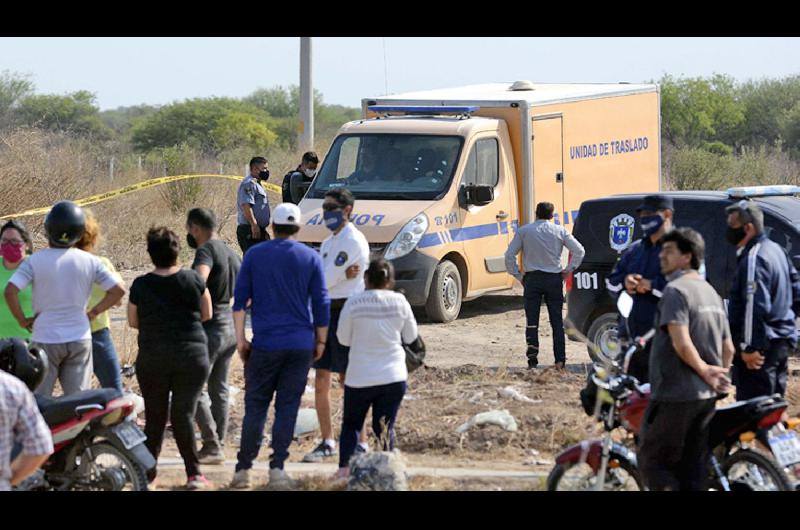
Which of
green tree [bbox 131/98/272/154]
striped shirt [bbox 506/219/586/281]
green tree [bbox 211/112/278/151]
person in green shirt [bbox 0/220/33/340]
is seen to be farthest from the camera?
green tree [bbox 131/98/272/154]

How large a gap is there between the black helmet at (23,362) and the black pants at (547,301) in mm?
5745

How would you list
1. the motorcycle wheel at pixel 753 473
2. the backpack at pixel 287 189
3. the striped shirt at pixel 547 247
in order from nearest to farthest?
the motorcycle wheel at pixel 753 473
the striped shirt at pixel 547 247
the backpack at pixel 287 189

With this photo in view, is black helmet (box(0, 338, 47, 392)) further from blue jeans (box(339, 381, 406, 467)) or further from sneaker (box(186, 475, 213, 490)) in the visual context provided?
blue jeans (box(339, 381, 406, 467))

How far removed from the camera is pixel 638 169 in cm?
1855

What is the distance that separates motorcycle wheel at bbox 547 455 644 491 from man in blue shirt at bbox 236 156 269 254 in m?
9.23

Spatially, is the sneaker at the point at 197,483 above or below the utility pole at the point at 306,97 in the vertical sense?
below

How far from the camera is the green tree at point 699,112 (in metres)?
45.7

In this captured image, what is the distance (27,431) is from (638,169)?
13891 millimetres

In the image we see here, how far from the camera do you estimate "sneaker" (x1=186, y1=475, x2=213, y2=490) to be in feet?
27.8

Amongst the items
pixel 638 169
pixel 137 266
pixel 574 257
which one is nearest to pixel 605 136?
pixel 638 169

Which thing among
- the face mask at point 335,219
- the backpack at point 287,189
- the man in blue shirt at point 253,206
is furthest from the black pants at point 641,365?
the backpack at point 287,189

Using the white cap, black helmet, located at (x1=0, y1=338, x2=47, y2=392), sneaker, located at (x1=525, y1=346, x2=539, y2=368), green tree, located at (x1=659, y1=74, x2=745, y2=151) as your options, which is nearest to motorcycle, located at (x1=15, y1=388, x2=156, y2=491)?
black helmet, located at (x1=0, y1=338, x2=47, y2=392)

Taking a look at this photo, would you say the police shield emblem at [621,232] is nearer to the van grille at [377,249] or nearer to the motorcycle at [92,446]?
the van grille at [377,249]
